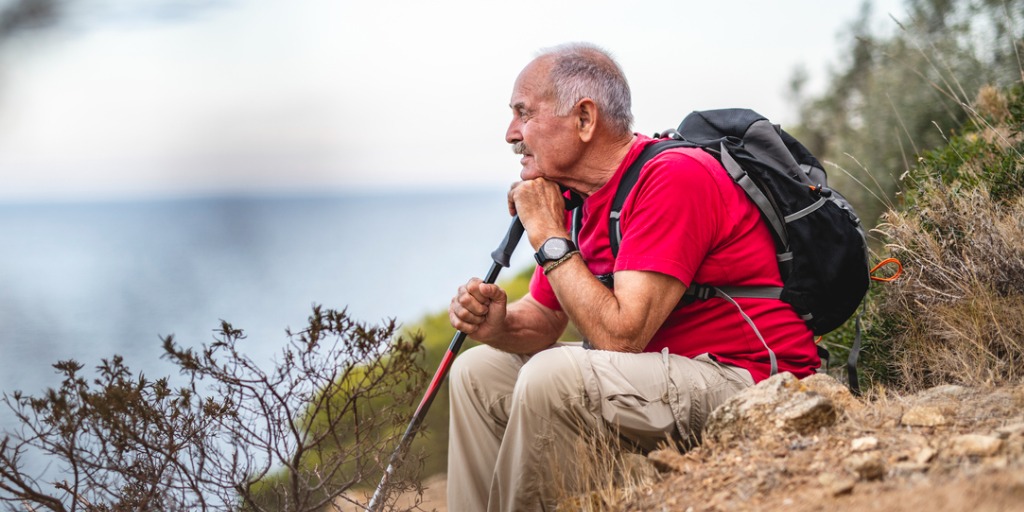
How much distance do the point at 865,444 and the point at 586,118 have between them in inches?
64.0

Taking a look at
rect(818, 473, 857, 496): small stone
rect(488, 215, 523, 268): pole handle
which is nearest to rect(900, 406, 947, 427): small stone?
rect(818, 473, 857, 496): small stone

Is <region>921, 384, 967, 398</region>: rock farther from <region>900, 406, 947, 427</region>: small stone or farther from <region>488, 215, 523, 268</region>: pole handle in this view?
<region>488, 215, 523, 268</region>: pole handle

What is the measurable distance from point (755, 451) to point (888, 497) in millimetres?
573

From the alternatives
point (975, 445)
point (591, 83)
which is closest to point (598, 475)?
point (975, 445)

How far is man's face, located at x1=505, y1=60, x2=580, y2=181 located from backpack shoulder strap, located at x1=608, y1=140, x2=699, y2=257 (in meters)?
0.26

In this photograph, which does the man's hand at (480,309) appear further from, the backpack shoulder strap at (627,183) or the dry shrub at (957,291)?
the dry shrub at (957,291)

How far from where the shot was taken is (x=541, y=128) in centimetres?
369

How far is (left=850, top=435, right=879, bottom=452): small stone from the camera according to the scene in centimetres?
273

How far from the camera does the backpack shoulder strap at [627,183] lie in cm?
343

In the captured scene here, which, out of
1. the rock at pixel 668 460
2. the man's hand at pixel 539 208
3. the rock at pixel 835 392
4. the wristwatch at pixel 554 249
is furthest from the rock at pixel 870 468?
the man's hand at pixel 539 208

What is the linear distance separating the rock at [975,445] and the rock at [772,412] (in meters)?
0.42

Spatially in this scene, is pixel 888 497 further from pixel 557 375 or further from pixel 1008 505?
pixel 557 375

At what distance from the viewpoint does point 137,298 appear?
3.39 metres

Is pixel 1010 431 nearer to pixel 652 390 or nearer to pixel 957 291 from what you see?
pixel 652 390
